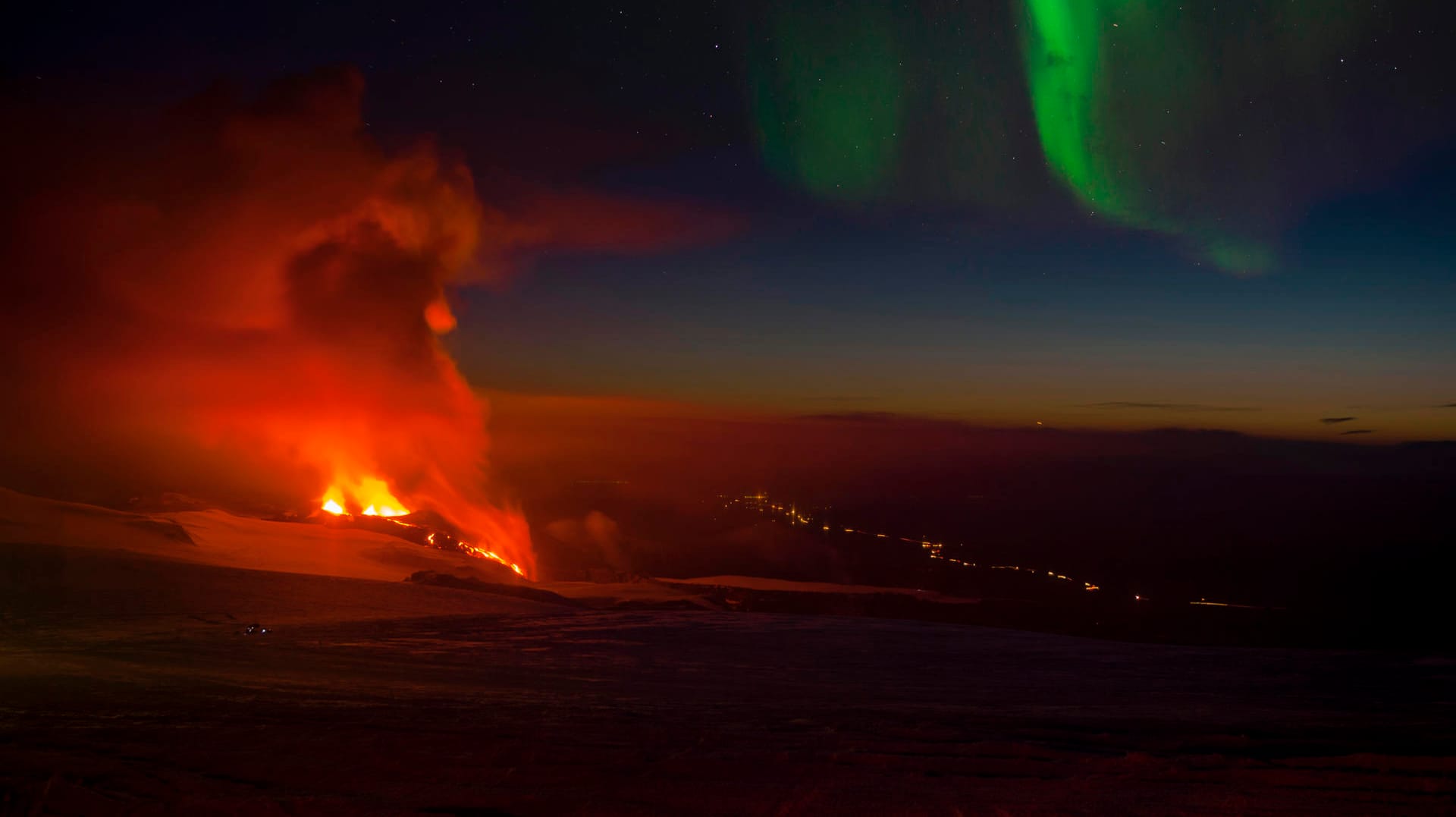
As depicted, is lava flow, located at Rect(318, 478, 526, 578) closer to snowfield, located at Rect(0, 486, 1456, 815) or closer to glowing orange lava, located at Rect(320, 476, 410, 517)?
glowing orange lava, located at Rect(320, 476, 410, 517)

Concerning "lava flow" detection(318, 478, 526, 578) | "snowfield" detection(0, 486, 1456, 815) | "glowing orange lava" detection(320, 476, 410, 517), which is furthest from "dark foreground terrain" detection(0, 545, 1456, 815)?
"glowing orange lava" detection(320, 476, 410, 517)

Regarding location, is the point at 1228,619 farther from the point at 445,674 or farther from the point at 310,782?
the point at 310,782

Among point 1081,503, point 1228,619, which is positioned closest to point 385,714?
point 1228,619

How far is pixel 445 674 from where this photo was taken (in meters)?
10.7

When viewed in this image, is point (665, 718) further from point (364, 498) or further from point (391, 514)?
point (364, 498)

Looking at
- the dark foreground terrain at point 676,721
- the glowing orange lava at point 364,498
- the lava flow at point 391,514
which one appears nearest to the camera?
the dark foreground terrain at point 676,721

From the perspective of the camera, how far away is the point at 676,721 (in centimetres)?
828

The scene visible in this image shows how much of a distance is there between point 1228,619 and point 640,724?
69.4 feet

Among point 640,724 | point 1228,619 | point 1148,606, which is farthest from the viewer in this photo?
point 1148,606

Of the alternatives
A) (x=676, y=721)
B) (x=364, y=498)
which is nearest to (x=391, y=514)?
(x=364, y=498)

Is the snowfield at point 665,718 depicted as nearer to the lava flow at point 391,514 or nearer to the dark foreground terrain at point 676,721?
the dark foreground terrain at point 676,721

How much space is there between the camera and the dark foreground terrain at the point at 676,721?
6.05 metres

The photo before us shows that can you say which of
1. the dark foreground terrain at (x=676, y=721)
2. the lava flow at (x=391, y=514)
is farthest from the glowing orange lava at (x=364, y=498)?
the dark foreground terrain at (x=676, y=721)

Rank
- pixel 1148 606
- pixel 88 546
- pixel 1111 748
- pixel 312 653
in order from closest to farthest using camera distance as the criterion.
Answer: pixel 1111 748, pixel 312 653, pixel 88 546, pixel 1148 606
